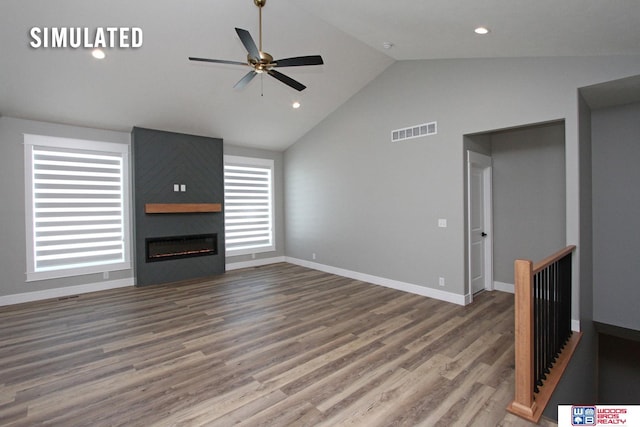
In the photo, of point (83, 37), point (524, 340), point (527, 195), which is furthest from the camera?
point (527, 195)

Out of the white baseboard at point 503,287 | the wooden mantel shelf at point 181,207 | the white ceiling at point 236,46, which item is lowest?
the white baseboard at point 503,287

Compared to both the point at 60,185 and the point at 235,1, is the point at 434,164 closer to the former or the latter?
the point at 235,1

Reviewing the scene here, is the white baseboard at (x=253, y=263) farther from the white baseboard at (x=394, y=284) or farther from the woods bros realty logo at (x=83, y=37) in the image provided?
the woods bros realty logo at (x=83, y=37)

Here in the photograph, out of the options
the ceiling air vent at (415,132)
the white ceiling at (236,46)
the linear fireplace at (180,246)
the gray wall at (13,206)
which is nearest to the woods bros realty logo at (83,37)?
the white ceiling at (236,46)

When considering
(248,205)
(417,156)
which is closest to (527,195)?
(417,156)

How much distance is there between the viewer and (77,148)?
16.6 ft

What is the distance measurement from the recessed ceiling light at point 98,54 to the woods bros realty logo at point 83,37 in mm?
92

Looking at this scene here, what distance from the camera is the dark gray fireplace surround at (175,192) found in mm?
5457

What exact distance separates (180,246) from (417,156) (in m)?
4.65

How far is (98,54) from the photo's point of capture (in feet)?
12.4

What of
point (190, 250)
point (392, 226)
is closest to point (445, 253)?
point (392, 226)

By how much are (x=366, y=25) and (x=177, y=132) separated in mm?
3991

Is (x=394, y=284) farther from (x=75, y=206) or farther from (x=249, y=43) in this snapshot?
(x=75, y=206)

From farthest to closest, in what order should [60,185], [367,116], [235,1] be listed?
[367,116], [60,185], [235,1]
